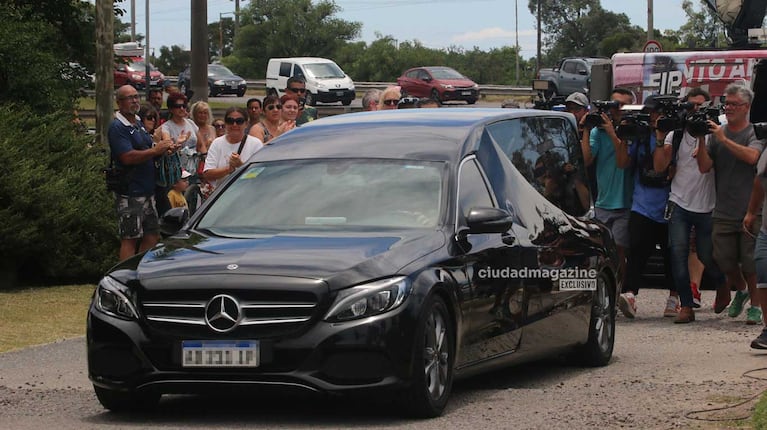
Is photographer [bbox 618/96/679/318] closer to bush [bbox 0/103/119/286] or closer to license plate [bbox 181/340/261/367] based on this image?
bush [bbox 0/103/119/286]

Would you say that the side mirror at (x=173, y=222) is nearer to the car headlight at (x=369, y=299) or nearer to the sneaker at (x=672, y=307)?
the car headlight at (x=369, y=299)

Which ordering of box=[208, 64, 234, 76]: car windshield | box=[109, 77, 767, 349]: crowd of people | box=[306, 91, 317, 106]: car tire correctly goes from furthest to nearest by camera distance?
1. box=[208, 64, 234, 76]: car windshield
2. box=[306, 91, 317, 106]: car tire
3. box=[109, 77, 767, 349]: crowd of people

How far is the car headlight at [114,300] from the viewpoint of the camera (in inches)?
328

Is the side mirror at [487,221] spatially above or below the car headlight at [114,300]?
above

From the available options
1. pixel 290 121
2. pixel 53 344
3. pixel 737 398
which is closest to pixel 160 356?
pixel 737 398

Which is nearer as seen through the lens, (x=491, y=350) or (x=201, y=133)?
(x=491, y=350)

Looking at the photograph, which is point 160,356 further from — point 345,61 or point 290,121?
point 345,61

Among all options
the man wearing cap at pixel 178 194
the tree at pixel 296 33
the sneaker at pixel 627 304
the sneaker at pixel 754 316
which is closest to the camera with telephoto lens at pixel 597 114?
the sneaker at pixel 627 304

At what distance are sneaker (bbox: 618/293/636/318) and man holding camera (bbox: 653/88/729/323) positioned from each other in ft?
1.40

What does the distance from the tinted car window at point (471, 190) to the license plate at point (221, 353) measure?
1.69 metres

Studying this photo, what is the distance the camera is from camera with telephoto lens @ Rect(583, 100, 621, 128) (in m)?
14.5

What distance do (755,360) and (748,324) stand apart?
2.73 meters

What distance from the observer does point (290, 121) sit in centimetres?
1609

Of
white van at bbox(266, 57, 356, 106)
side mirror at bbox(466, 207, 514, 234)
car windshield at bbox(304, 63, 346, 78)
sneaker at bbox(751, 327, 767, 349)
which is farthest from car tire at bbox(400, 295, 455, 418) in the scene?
car windshield at bbox(304, 63, 346, 78)
